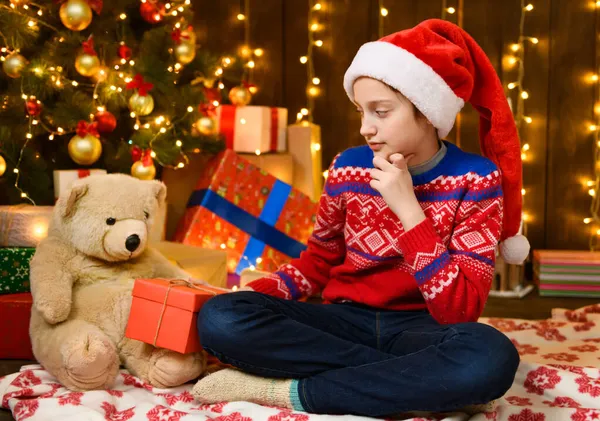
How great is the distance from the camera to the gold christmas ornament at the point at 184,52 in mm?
2451

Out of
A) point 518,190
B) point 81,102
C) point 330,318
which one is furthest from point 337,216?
point 81,102

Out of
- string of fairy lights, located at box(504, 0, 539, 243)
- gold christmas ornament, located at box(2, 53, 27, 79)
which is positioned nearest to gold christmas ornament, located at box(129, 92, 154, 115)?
gold christmas ornament, located at box(2, 53, 27, 79)

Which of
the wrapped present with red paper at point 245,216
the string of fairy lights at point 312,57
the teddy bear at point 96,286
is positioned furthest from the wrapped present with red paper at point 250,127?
the teddy bear at point 96,286

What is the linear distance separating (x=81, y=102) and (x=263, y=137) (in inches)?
28.8

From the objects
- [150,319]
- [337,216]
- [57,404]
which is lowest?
[57,404]

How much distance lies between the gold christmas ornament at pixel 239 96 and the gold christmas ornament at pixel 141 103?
53 centimetres

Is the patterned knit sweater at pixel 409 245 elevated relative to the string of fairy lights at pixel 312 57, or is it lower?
lower

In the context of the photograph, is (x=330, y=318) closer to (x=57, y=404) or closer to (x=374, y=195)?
(x=374, y=195)

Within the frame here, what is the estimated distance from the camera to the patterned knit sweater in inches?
51.5

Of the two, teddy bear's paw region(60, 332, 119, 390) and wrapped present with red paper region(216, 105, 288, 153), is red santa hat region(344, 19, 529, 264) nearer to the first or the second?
teddy bear's paw region(60, 332, 119, 390)

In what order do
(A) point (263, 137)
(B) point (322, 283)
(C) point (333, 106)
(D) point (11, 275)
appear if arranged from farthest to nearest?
(C) point (333, 106) < (A) point (263, 137) < (D) point (11, 275) < (B) point (322, 283)

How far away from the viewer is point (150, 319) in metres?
1.46

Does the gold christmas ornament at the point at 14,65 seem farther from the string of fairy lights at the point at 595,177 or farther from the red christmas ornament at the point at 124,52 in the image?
the string of fairy lights at the point at 595,177

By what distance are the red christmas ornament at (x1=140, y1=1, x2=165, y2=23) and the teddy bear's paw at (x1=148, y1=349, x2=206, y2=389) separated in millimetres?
1302
